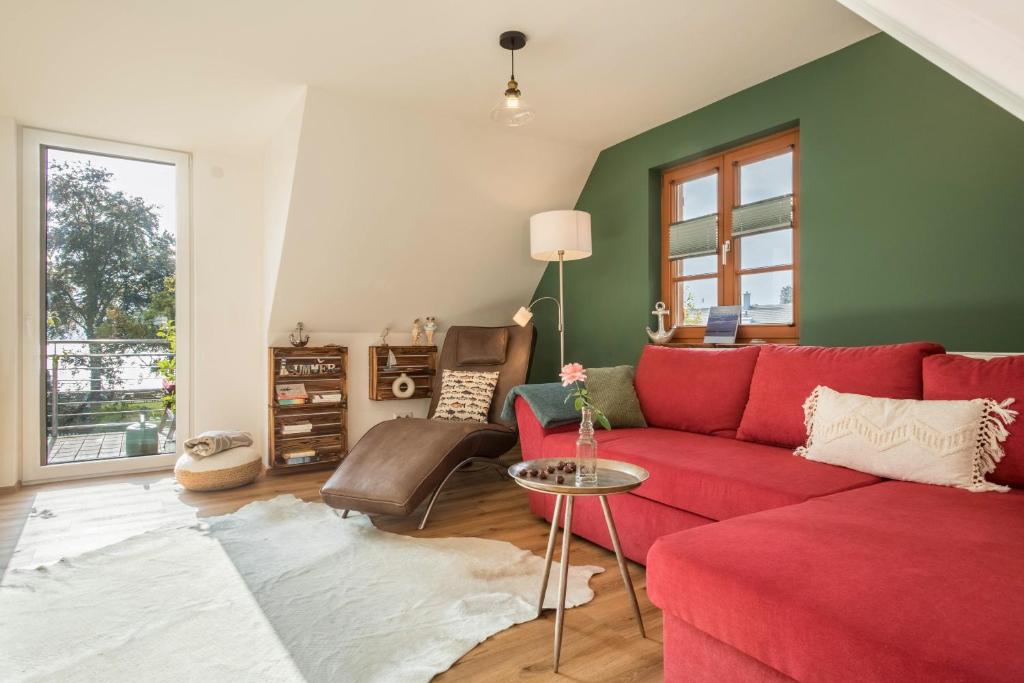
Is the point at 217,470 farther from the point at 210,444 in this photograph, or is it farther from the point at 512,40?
the point at 512,40

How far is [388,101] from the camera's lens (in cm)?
342

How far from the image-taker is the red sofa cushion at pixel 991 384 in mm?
1785

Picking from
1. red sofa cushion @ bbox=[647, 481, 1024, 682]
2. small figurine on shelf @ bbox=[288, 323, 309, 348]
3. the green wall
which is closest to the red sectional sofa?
red sofa cushion @ bbox=[647, 481, 1024, 682]

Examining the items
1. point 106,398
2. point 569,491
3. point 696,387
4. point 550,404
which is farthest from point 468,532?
point 106,398

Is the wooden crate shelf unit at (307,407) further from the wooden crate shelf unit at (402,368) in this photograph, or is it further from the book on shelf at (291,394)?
the wooden crate shelf unit at (402,368)

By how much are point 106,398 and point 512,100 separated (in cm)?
337

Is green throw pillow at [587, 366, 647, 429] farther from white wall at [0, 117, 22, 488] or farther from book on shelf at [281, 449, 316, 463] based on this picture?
white wall at [0, 117, 22, 488]

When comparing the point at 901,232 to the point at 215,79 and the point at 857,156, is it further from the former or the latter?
the point at 215,79

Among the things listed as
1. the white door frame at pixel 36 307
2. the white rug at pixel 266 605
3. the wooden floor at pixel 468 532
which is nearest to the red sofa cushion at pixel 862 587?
the wooden floor at pixel 468 532

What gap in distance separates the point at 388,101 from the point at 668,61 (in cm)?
160

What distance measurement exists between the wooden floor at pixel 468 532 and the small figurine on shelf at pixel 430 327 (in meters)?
1.30

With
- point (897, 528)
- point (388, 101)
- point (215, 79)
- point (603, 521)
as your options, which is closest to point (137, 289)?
point (215, 79)

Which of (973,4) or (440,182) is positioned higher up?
(440,182)

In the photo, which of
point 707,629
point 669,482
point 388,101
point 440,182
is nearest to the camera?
point 707,629
